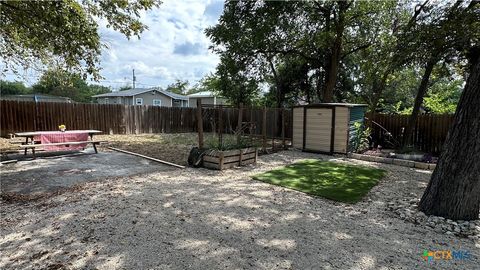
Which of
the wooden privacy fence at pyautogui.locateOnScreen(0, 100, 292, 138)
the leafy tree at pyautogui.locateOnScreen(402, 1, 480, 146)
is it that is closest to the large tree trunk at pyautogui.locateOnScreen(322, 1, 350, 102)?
the wooden privacy fence at pyautogui.locateOnScreen(0, 100, 292, 138)

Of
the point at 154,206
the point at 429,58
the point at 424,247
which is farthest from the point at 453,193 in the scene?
the point at 429,58

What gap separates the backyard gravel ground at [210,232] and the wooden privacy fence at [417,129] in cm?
537

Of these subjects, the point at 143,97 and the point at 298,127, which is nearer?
the point at 298,127

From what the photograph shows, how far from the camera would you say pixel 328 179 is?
18.8 ft

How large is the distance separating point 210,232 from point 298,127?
7.30m

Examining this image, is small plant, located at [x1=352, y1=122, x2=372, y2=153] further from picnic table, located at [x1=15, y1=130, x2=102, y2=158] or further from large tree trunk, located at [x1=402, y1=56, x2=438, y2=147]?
picnic table, located at [x1=15, y1=130, x2=102, y2=158]

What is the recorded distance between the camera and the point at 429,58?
7.50m

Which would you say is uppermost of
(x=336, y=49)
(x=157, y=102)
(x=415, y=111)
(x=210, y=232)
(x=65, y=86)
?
(x=336, y=49)

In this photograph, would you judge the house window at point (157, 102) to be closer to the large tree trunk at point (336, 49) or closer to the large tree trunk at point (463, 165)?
the large tree trunk at point (336, 49)

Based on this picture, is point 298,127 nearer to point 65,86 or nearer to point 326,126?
point 326,126

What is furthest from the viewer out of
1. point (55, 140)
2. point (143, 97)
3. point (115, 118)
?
point (143, 97)

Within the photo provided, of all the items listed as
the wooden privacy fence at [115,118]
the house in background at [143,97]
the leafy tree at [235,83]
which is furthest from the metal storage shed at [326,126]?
the house in background at [143,97]

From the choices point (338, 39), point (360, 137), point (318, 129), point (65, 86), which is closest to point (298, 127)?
point (318, 129)

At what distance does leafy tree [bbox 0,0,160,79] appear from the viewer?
223 inches
